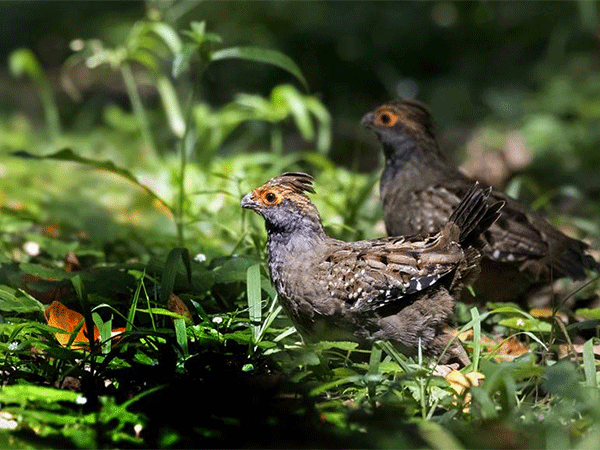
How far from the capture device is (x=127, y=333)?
3762mm

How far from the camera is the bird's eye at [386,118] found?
5.90 metres

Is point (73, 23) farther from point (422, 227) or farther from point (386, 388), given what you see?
point (386, 388)

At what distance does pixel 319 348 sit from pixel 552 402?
94cm

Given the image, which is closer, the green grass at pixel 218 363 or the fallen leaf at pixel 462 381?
the green grass at pixel 218 363

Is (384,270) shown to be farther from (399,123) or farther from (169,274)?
(399,123)

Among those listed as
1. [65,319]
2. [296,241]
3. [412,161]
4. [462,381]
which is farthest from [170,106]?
[462,381]

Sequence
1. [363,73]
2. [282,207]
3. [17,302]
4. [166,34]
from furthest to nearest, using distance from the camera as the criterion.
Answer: [363,73], [166,34], [282,207], [17,302]

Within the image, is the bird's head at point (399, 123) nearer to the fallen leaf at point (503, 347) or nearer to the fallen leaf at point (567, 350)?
the fallen leaf at point (503, 347)

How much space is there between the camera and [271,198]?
14.3 ft

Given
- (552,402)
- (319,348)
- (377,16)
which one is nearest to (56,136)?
(377,16)

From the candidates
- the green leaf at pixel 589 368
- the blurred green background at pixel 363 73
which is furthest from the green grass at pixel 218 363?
the blurred green background at pixel 363 73

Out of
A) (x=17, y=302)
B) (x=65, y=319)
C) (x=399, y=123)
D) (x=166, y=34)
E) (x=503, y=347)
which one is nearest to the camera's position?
(x=65, y=319)

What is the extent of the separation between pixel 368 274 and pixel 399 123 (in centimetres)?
201

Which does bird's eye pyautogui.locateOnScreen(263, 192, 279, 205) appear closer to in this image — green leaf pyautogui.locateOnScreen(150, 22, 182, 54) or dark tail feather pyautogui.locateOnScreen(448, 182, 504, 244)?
dark tail feather pyautogui.locateOnScreen(448, 182, 504, 244)
